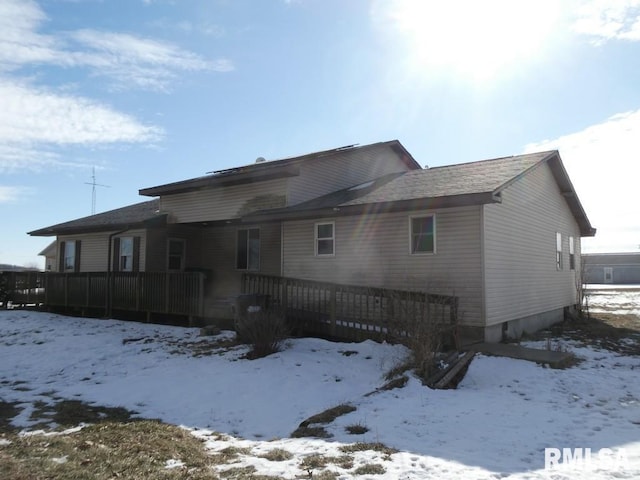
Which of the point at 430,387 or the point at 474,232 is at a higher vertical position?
the point at 474,232

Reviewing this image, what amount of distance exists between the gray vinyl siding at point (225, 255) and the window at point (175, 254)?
79 cm

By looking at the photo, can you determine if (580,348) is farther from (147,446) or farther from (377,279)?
(147,446)

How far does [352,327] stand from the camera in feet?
37.3

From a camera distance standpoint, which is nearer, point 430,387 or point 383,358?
point 430,387

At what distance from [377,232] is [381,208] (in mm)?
947

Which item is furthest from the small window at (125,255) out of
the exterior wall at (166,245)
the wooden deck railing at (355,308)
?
the wooden deck railing at (355,308)

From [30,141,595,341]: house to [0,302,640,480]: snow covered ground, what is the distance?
8.10 ft

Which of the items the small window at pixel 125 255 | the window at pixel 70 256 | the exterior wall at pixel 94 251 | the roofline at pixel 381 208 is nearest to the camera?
the roofline at pixel 381 208

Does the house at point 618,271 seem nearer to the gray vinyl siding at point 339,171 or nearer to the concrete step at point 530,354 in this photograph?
the gray vinyl siding at point 339,171

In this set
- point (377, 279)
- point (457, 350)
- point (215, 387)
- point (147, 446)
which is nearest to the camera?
point (147, 446)

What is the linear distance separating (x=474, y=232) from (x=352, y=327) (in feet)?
11.9

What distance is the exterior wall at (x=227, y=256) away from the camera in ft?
53.9

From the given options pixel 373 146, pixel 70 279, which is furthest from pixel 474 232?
pixel 70 279

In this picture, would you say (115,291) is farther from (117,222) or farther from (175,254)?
(117,222)
